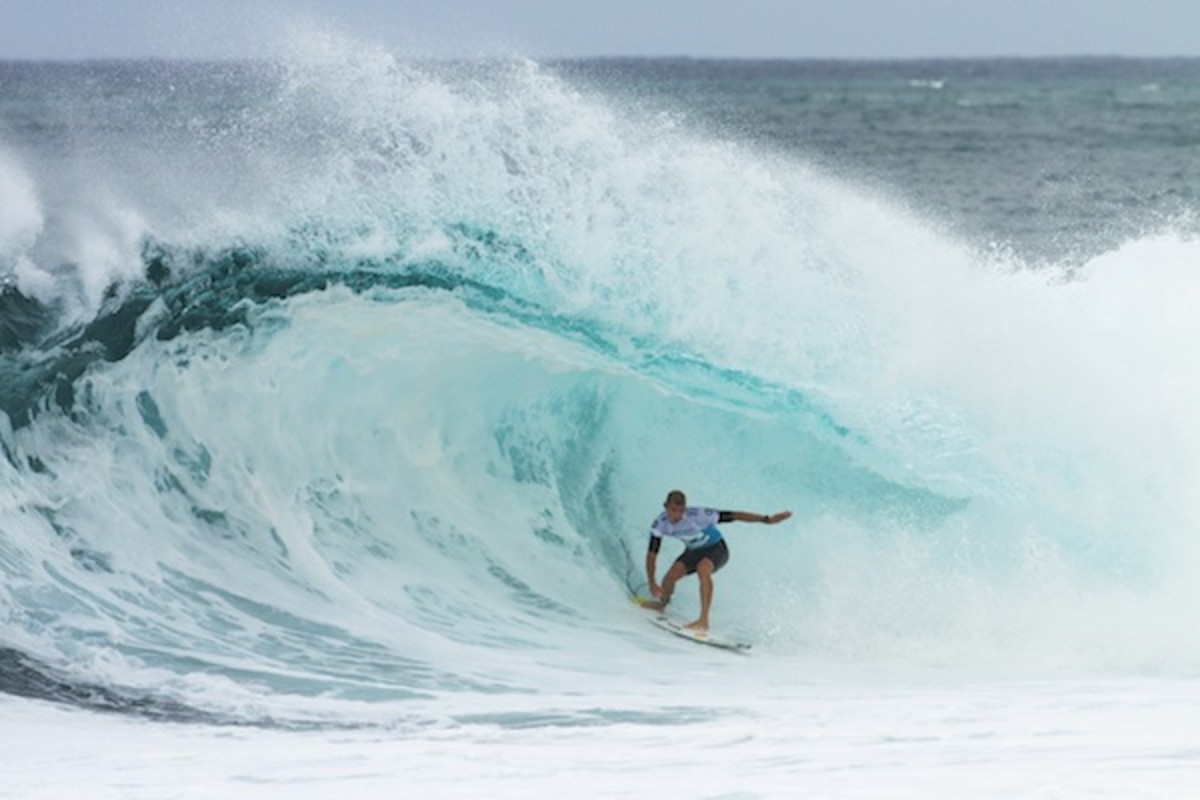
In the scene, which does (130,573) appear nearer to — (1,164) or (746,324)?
(746,324)

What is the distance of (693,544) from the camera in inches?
463

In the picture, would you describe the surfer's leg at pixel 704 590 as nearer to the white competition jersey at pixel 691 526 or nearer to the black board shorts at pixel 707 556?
the black board shorts at pixel 707 556

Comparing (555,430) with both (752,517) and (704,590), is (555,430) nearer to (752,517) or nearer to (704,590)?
(704,590)

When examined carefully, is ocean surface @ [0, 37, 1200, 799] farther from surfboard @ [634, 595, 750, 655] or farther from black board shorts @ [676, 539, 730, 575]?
black board shorts @ [676, 539, 730, 575]

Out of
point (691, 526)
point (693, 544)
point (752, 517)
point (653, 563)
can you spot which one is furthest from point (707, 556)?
point (752, 517)

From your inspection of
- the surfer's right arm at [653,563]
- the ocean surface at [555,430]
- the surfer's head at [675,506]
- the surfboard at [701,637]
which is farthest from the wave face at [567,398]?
the surfer's head at [675,506]

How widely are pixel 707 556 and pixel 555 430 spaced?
8.50ft

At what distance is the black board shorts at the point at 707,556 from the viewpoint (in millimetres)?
11727

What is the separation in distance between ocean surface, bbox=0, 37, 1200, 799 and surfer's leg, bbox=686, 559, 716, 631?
11.8 inches

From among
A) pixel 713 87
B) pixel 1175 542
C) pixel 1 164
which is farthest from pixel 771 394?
pixel 713 87

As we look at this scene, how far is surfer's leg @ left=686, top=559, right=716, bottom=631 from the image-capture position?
11531 millimetres

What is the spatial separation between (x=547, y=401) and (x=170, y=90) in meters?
59.7

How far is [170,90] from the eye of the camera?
2773 inches

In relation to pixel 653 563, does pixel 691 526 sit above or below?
above
